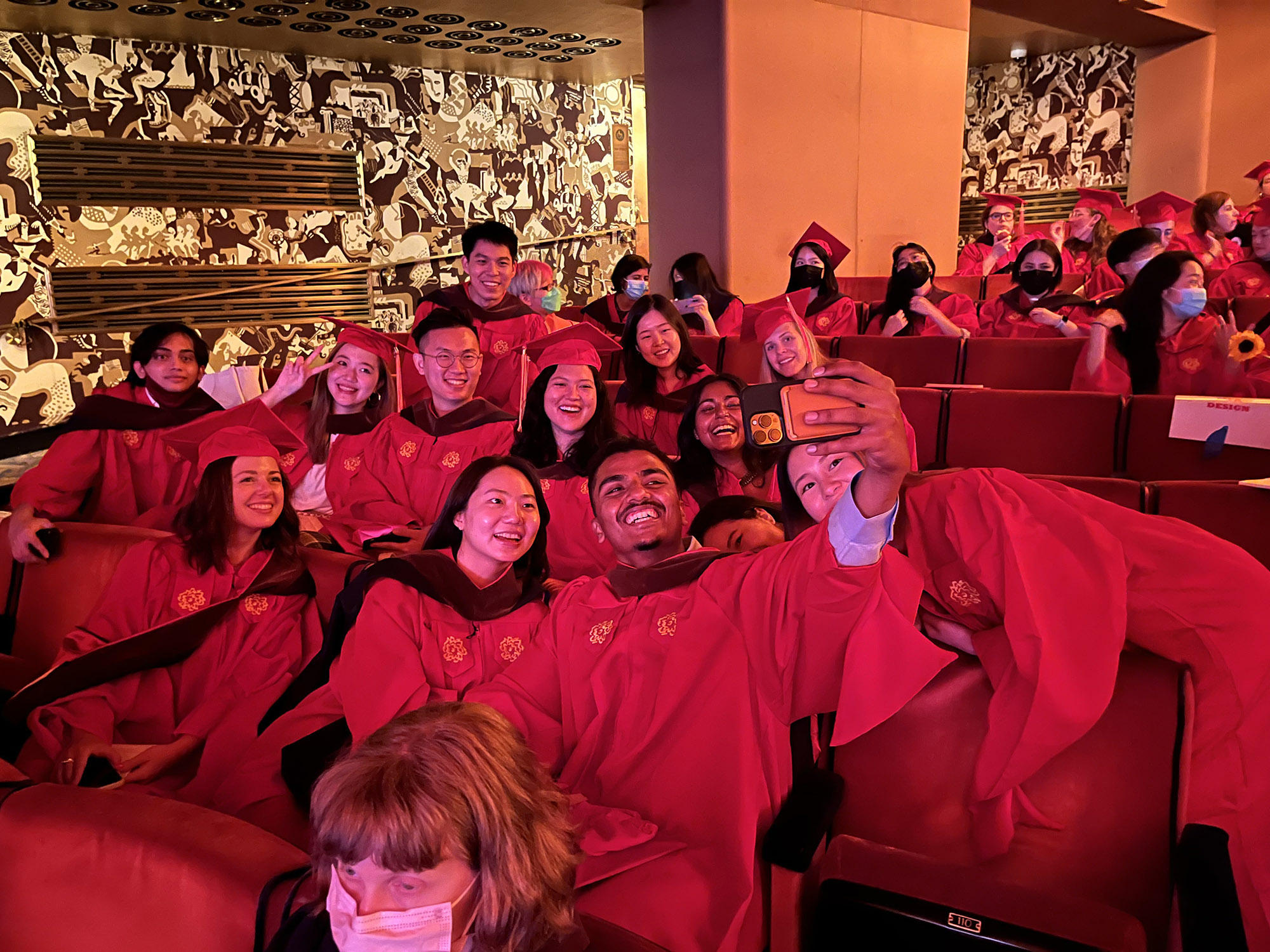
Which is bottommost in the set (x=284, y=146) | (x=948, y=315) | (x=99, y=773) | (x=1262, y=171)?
(x=99, y=773)

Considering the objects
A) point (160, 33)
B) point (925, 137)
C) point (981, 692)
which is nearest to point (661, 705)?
point (981, 692)

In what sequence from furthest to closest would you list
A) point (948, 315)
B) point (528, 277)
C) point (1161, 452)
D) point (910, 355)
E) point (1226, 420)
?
1. point (948, 315)
2. point (528, 277)
3. point (910, 355)
4. point (1161, 452)
5. point (1226, 420)

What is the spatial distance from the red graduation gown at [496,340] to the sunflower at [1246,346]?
125 inches

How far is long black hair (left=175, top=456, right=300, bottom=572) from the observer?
8.89ft

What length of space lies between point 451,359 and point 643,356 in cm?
89

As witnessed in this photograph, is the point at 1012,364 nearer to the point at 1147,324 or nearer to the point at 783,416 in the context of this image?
the point at 1147,324

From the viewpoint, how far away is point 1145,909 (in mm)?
1622

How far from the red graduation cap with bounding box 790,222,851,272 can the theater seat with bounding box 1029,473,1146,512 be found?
4548 millimetres

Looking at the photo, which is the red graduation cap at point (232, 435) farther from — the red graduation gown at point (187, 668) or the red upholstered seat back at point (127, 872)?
the red upholstered seat back at point (127, 872)

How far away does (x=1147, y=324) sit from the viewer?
4.29 m

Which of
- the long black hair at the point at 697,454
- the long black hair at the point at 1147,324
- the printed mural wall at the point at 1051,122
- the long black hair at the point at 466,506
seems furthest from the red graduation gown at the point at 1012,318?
the printed mural wall at the point at 1051,122

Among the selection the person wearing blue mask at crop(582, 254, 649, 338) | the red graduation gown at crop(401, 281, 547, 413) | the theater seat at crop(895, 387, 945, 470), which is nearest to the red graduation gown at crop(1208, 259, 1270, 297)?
the theater seat at crop(895, 387, 945, 470)

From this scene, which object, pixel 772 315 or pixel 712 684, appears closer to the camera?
pixel 712 684

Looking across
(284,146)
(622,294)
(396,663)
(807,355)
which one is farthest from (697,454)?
(284,146)
